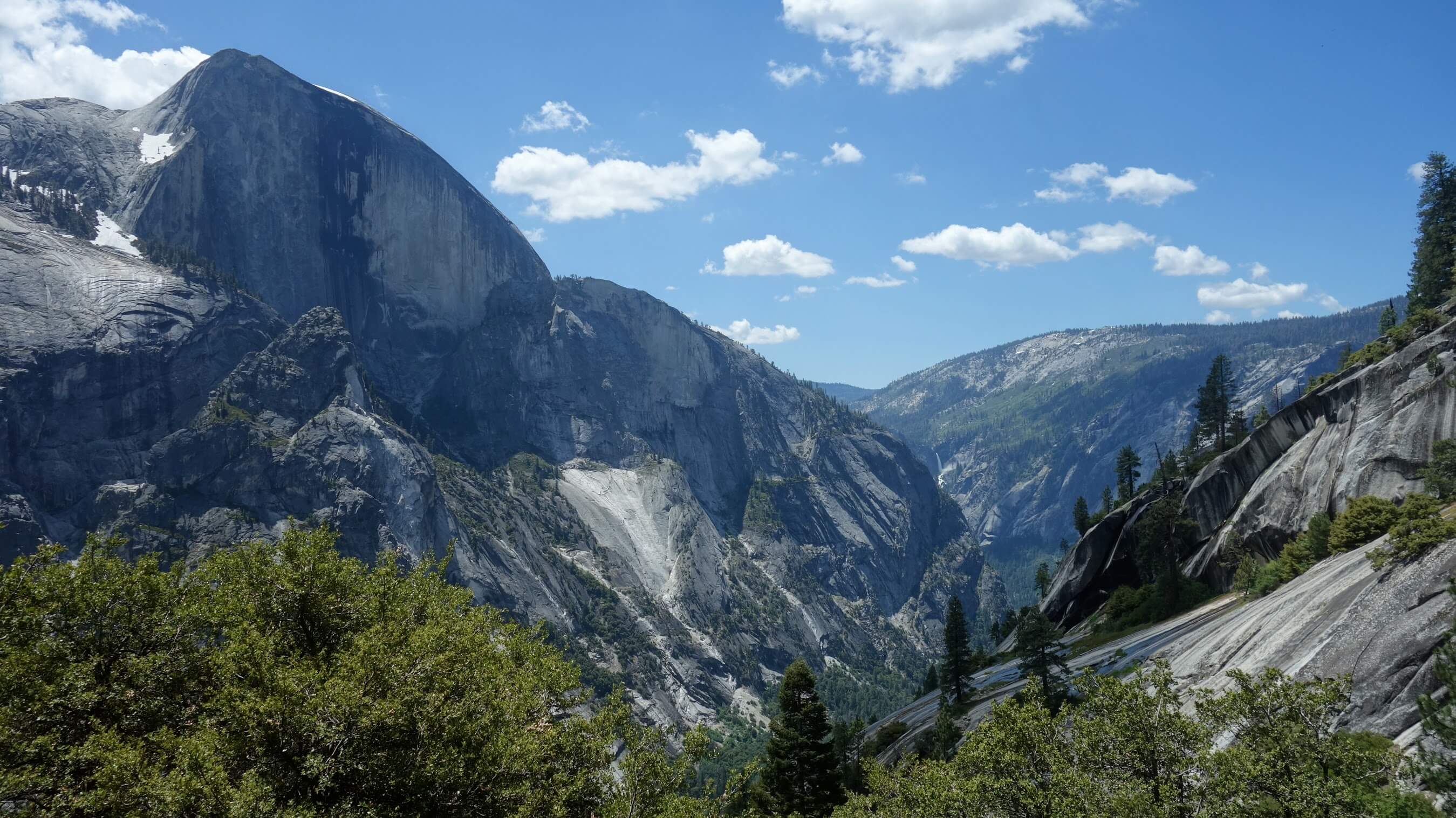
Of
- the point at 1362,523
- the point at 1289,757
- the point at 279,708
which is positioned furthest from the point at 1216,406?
the point at 279,708

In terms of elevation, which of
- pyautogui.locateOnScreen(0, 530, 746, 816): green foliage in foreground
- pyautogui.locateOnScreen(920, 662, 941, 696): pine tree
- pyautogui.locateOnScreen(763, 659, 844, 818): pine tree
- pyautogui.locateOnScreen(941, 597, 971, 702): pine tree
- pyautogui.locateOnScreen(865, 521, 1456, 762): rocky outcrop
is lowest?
pyautogui.locateOnScreen(920, 662, 941, 696): pine tree

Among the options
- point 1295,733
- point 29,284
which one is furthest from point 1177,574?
point 29,284

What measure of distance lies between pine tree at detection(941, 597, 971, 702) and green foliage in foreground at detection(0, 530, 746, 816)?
201 ft

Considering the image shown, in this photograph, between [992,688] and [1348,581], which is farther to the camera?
[992,688]

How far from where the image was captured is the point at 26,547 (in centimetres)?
15450

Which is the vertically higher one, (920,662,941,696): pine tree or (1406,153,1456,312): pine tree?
(1406,153,1456,312): pine tree

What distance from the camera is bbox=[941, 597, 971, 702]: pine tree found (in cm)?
8050

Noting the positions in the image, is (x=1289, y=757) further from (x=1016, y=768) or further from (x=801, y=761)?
(x=801, y=761)

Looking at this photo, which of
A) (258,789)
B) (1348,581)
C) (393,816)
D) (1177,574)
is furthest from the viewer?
(1177,574)

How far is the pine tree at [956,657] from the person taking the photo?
80.5m

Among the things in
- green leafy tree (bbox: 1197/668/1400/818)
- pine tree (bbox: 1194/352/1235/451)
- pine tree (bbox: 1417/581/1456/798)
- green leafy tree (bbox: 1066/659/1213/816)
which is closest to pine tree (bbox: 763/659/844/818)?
green leafy tree (bbox: 1066/659/1213/816)

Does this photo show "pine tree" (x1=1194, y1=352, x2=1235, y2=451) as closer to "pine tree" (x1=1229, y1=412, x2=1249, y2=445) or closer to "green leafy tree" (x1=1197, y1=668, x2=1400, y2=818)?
"pine tree" (x1=1229, y1=412, x2=1249, y2=445)

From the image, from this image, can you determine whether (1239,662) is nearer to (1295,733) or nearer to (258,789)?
(1295,733)

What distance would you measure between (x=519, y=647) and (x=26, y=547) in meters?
182
